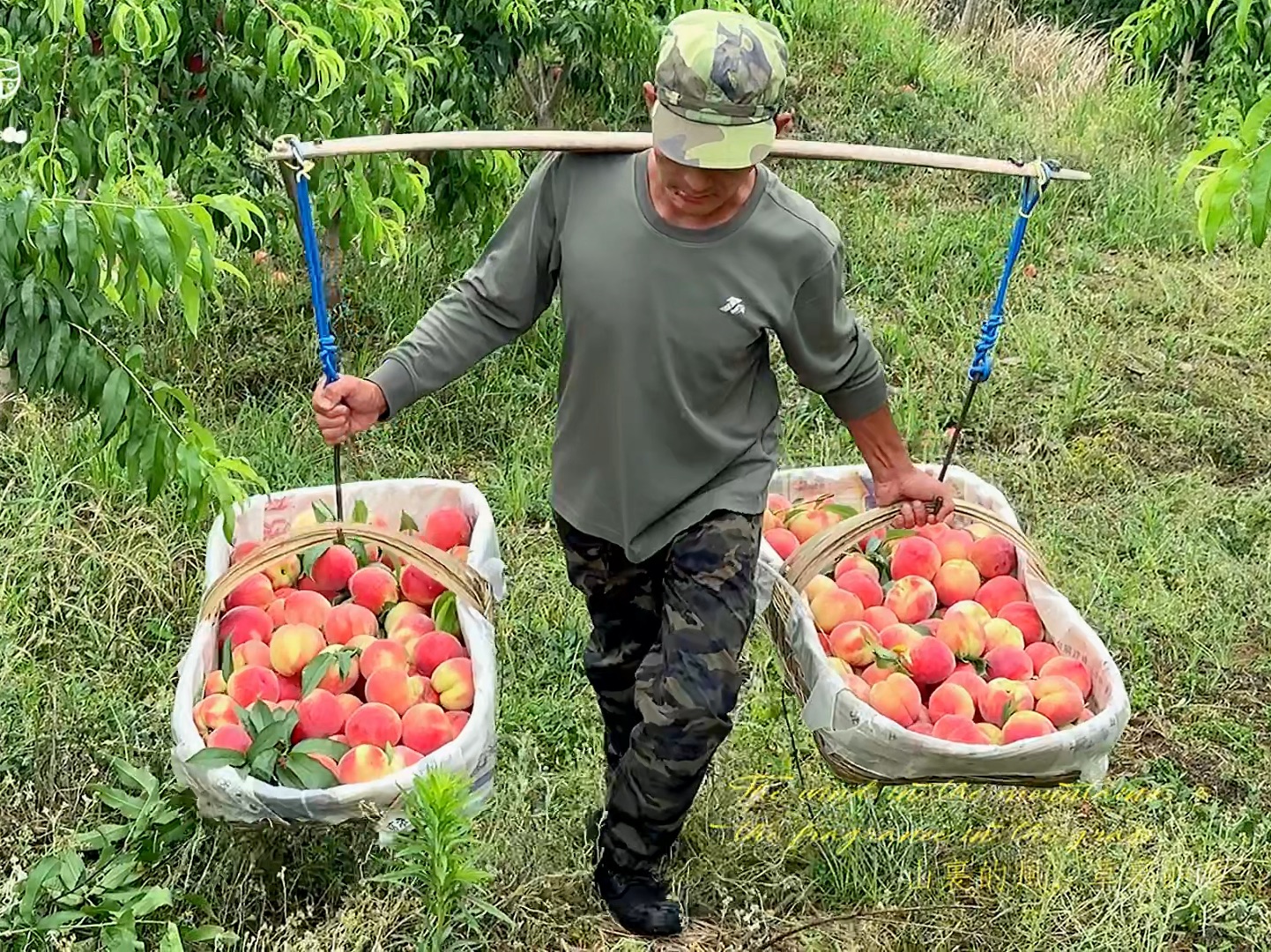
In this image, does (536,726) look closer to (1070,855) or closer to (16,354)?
(1070,855)

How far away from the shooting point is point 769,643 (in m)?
3.04

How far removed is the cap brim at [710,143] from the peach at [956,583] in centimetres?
125

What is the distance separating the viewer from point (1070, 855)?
2504 mm

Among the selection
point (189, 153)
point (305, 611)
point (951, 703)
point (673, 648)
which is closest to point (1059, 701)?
point (951, 703)

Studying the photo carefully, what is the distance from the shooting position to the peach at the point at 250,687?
231cm

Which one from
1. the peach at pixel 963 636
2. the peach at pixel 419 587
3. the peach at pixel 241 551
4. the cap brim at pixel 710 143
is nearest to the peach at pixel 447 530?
the peach at pixel 419 587

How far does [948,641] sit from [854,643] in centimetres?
21

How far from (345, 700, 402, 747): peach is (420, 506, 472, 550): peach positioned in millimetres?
518

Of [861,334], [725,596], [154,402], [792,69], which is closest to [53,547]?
[154,402]

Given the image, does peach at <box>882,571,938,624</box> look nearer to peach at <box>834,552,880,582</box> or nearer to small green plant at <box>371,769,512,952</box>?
peach at <box>834,552,880,582</box>

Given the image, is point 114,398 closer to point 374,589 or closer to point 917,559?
point 374,589

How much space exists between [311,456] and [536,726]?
3.84 ft

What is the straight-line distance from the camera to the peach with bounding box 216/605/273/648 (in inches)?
95.4

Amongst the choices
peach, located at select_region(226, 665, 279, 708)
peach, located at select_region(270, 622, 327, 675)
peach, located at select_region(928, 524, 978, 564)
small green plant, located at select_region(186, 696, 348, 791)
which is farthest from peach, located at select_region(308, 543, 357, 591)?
peach, located at select_region(928, 524, 978, 564)
